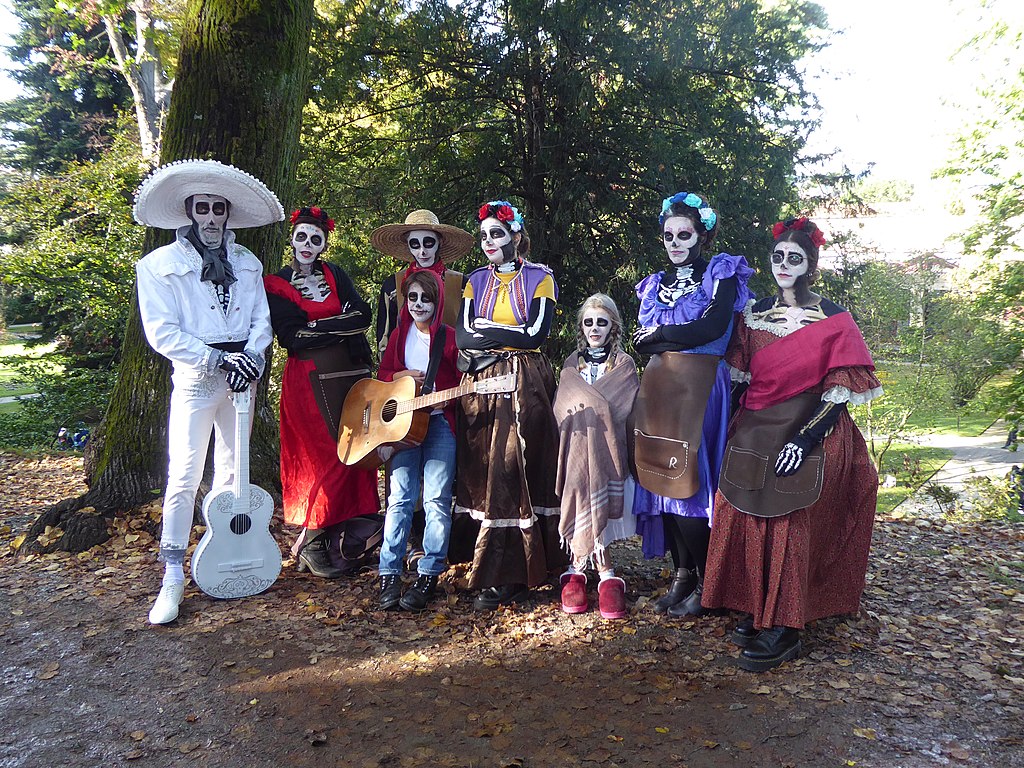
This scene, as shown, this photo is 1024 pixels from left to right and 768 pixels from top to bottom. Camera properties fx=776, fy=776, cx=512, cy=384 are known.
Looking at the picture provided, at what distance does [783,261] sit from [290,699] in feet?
9.72

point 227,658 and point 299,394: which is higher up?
point 299,394

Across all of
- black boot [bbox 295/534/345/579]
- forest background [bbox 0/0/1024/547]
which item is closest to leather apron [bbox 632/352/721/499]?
black boot [bbox 295/534/345/579]

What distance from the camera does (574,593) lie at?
4152 mm

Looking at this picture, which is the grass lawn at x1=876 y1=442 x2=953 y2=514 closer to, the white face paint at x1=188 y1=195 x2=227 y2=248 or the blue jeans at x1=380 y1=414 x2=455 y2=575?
the blue jeans at x1=380 y1=414 x2=455 y2=575

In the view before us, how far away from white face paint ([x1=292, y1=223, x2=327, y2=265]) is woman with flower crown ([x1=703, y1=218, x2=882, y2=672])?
2399 mm

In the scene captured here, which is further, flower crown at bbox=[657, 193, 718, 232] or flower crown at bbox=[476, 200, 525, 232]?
flower crown at bbox=[476, 200, 525, 232]

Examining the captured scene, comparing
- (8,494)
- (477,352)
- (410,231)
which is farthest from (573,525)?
(8,494)

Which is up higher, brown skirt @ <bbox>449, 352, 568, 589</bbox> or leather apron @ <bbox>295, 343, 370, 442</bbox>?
leather apron @ <bbox>295, 343, 370, 442</bbox>

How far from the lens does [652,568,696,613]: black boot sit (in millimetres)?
4168

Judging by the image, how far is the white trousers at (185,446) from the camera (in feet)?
13.3

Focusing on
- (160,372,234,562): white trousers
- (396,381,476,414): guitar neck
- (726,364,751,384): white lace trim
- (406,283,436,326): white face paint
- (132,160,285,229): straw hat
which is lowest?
(160,372,234,562): white trousers

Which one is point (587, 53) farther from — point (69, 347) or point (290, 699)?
point (69, 347)

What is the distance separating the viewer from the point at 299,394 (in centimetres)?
453

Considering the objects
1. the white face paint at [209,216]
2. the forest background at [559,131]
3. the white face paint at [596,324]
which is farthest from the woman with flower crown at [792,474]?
the forest background at [559,131]
